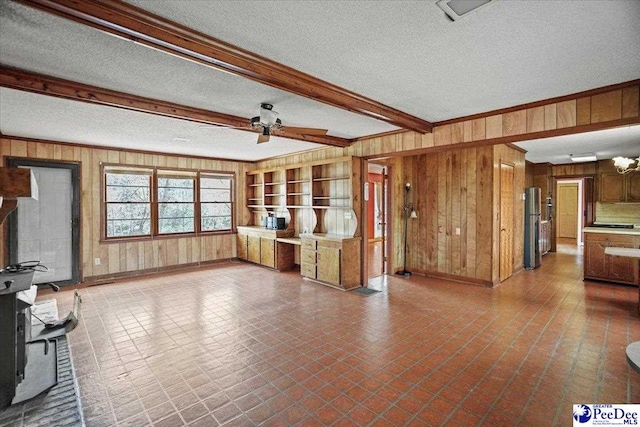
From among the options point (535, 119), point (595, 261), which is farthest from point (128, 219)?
point (595, 261)

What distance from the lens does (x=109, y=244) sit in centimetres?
622

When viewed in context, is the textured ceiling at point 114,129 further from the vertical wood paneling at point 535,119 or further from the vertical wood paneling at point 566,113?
the vertical wood paneling at point 566,113

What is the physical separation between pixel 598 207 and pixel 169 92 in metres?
10.4

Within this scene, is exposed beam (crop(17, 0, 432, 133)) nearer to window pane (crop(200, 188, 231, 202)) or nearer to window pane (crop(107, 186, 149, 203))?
window pane (crop(107, 186, 149, 203))

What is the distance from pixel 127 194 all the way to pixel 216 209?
6.53 ft

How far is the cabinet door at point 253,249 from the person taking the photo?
7414mm

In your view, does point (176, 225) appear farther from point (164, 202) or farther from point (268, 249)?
point (268, 249)

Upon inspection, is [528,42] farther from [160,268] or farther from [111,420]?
[160,268]

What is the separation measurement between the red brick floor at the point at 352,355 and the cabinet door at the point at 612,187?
4125 millimetres

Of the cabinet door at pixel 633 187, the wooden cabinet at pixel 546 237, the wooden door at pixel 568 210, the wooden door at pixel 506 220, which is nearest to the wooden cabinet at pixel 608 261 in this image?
the wooden door at pixel 506 220

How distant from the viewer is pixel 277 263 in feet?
22.7

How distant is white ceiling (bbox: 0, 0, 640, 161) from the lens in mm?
Answer: 1843

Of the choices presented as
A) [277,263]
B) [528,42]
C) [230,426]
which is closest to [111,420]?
[230,426]

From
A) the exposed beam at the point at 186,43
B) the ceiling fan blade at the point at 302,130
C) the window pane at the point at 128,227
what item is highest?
the exposed beam at the point at 186,43
